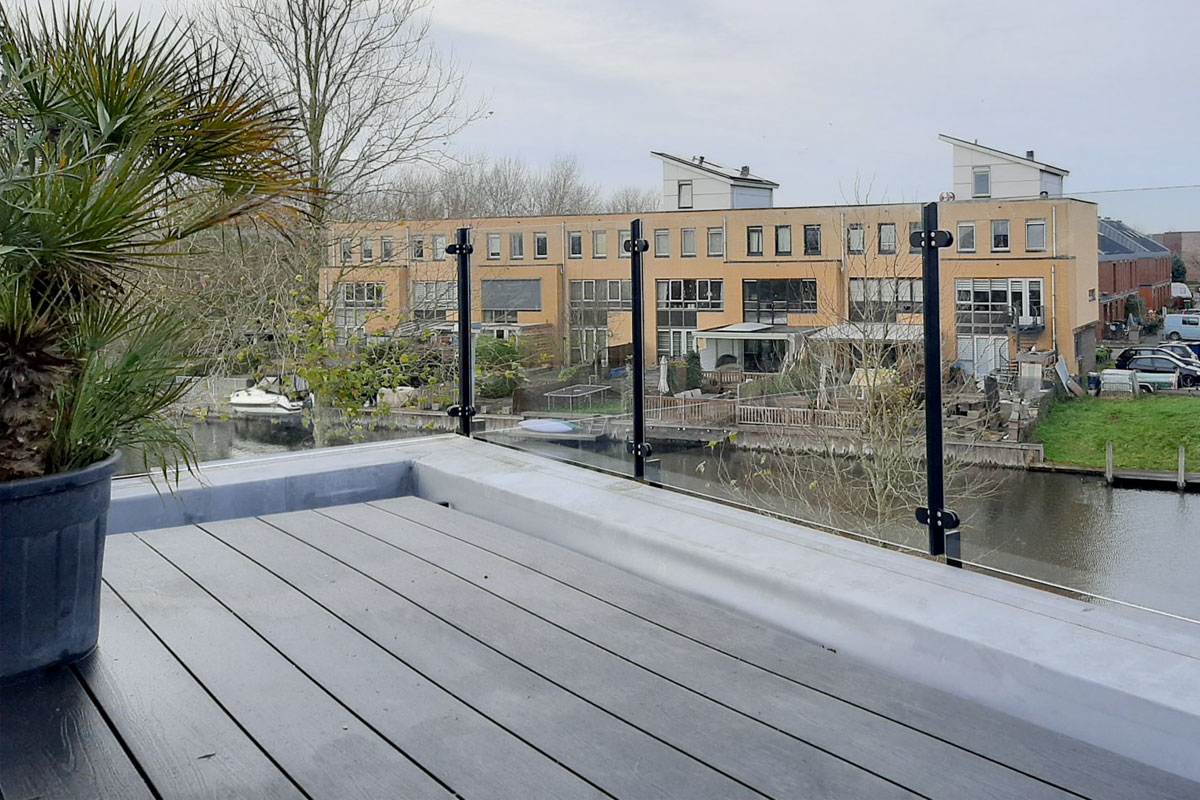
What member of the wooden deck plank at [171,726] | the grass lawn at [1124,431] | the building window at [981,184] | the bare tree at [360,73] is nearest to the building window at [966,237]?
the building window at [981,184]

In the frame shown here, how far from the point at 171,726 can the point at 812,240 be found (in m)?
2.49

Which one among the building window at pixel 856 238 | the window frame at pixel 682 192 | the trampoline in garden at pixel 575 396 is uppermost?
the window frame at pixel 682 192

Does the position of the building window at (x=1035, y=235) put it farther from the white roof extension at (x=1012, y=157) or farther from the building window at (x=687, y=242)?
the building window at (x=687, y=242)

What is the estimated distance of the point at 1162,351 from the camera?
2.38 m

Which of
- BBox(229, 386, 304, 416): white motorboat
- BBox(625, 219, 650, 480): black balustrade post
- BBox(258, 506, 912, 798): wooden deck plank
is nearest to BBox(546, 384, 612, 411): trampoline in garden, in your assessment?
BBox(625, 219, 650, 480): black balustrade post

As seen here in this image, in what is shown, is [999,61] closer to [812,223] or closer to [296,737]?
[812,223]

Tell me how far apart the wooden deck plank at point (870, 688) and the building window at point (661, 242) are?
110cm

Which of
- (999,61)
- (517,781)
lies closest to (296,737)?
(517,781)

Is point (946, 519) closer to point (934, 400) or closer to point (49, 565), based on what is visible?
point (934, 400)

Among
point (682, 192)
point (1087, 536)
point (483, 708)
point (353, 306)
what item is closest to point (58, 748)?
point (483, 708)

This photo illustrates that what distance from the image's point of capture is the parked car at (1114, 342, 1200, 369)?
90.6 inches

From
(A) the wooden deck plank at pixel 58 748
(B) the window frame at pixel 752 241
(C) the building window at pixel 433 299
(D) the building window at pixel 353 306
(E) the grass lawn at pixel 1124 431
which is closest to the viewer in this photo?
(A) the wooden deck plank at pixel 58 748

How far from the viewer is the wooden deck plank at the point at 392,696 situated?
1.49 meters

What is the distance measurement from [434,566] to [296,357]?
31.8 ft
